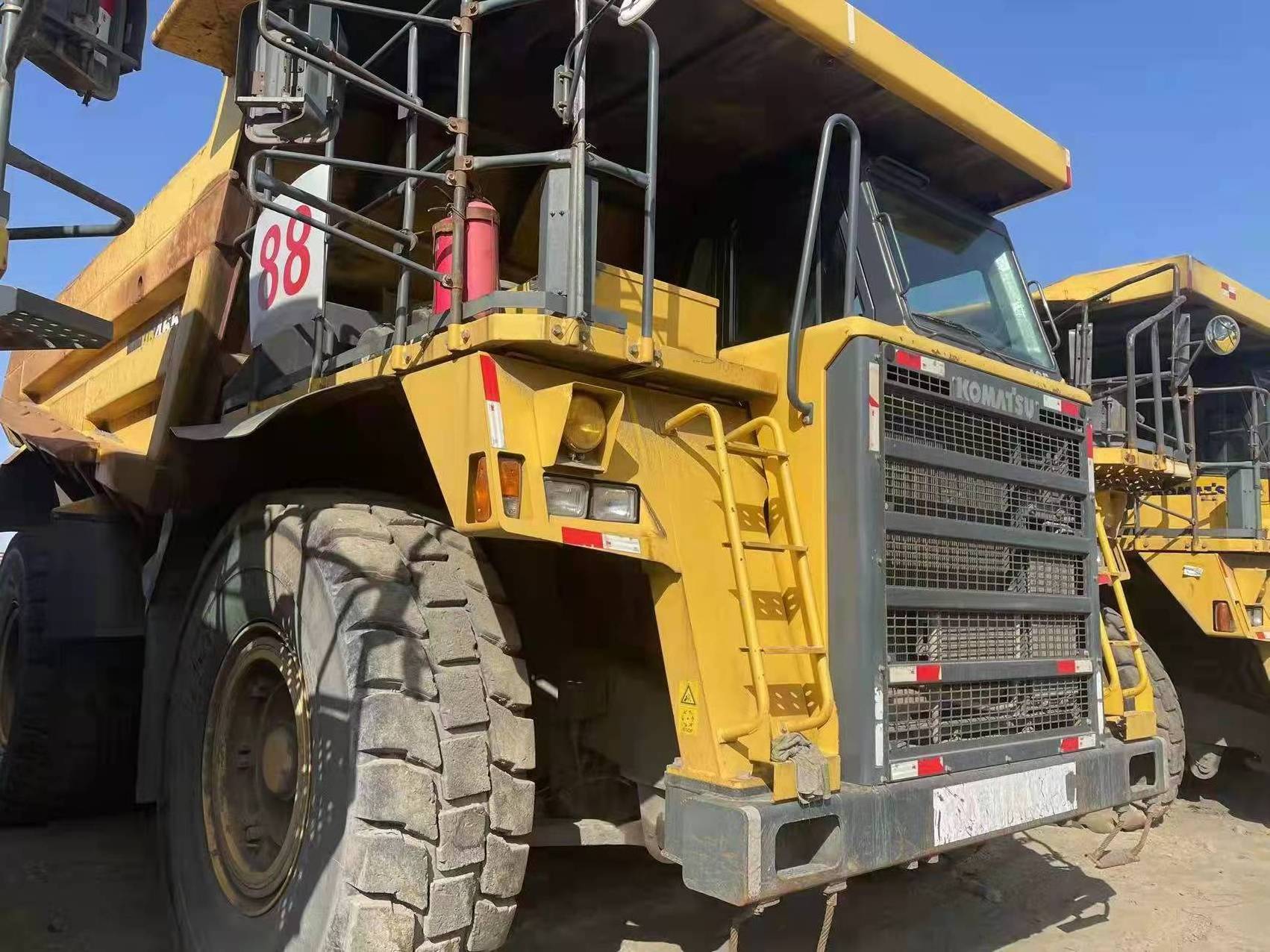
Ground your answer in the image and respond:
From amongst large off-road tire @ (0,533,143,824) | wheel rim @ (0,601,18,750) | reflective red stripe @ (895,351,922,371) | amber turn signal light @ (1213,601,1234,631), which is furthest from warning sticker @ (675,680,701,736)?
amber turn signal light @ (1213,601,1234,631)

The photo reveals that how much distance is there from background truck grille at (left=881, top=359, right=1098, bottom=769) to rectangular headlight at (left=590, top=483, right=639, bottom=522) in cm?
81

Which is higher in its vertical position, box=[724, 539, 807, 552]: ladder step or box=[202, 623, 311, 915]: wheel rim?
box=[724, 539, 807, 552]: ladder step

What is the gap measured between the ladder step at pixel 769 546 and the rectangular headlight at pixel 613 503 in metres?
0.30

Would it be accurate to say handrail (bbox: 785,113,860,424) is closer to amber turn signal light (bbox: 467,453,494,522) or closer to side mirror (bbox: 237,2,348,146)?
amber turn signal light (bbox: 467,453,494,522)

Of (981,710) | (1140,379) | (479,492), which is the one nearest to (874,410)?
(981,710)

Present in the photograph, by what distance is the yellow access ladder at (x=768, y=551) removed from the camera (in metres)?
2.64

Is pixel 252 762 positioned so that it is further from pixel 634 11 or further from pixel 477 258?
pixel 634 11

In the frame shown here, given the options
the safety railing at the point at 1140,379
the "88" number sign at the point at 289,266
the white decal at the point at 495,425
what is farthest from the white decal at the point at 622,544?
the safety railing at the point at 1140,379

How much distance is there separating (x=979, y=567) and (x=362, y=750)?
2130mm

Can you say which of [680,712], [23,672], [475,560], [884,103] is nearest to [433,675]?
[475,560]

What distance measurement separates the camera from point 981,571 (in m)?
3.44

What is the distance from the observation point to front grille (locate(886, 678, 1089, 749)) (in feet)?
10.1

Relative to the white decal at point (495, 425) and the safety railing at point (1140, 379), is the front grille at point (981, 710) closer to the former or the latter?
the white decal at point (495, 425)

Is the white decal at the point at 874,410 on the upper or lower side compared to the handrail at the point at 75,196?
lower
